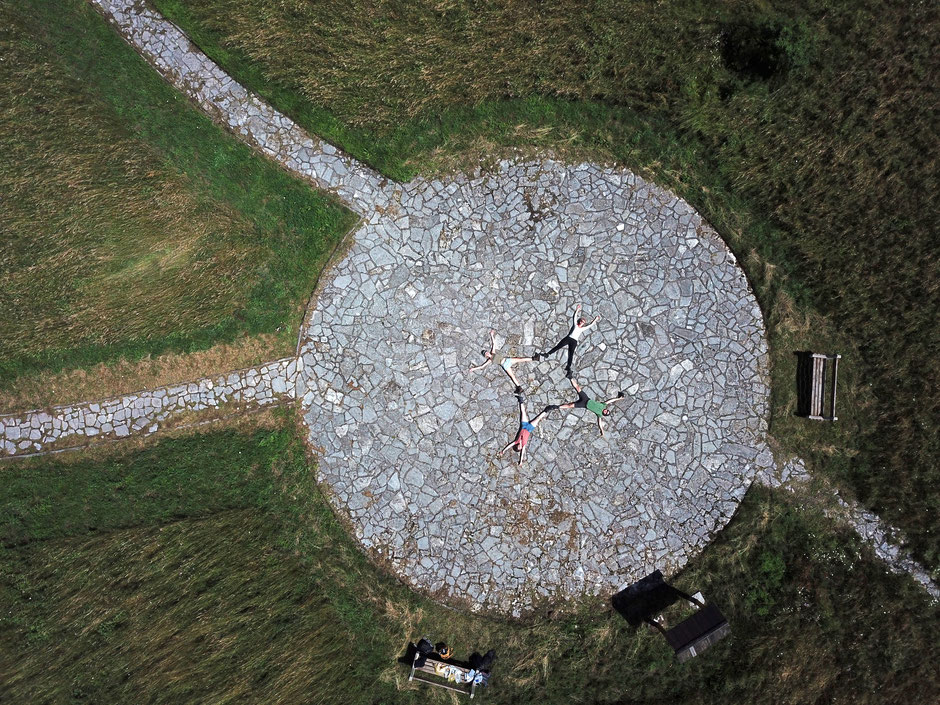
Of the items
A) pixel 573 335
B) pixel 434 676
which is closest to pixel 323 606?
pixel 434 676

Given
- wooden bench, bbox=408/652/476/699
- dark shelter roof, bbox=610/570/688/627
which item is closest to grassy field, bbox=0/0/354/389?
wooden bench, bbox=408/652/476/699

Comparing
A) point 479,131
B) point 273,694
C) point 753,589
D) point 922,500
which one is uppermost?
point 479,131

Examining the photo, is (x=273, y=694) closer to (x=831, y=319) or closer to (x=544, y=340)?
(x=544, y=340)

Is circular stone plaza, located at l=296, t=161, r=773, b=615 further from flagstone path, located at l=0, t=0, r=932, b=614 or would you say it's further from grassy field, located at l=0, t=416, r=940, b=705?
grassy field, located at l=0, t=416, r=940, b=705

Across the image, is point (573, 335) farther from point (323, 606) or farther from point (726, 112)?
point (323, 606)

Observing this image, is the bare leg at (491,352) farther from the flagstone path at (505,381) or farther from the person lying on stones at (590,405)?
the person lying on stones at (590,405)

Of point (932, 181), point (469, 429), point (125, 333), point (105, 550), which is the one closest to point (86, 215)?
point (125, 333)
